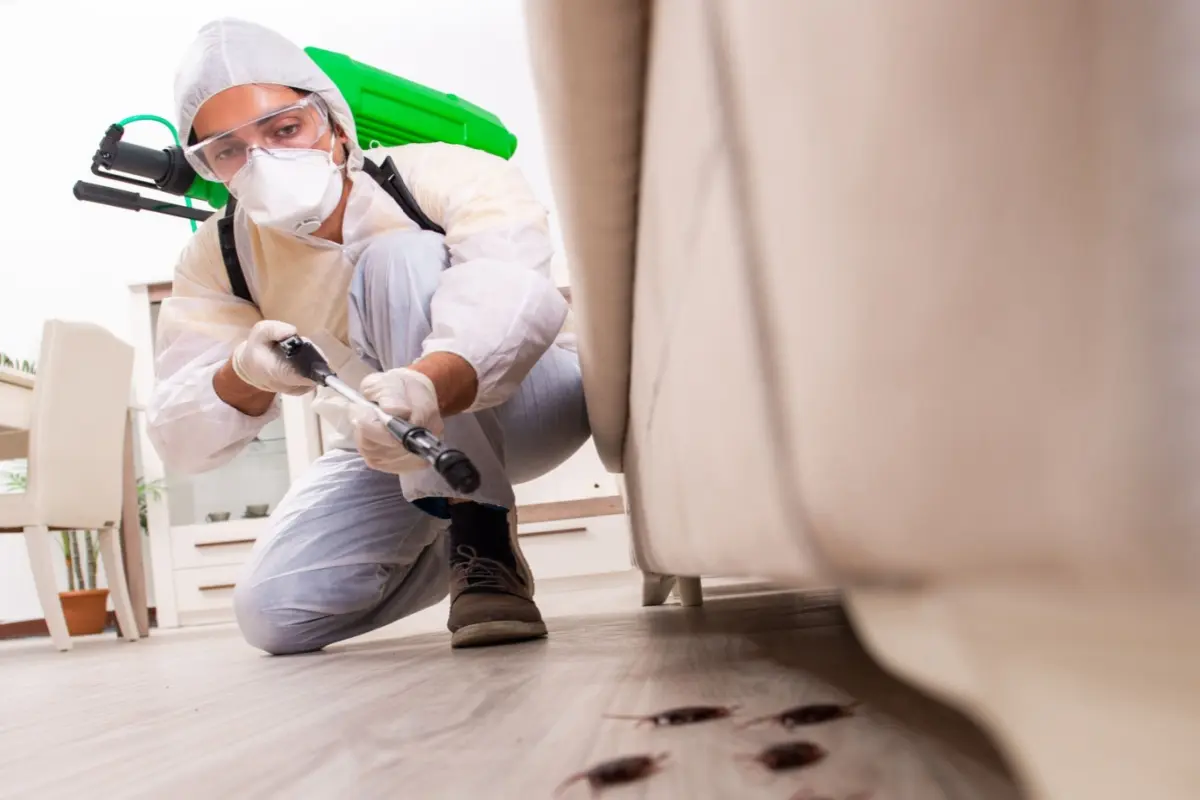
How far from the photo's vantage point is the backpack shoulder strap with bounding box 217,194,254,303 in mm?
1304

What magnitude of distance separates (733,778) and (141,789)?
0.89 feet

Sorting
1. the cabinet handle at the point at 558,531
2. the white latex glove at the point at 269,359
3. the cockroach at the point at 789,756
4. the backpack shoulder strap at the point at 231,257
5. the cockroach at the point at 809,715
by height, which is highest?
the backpack shoulder strap at the point at 231,257

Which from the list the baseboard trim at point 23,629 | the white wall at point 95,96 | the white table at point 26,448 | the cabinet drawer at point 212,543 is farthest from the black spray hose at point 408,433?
the baseboard trim at point 23,629

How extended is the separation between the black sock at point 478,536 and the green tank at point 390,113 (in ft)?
2.34

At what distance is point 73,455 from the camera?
2.62 meters

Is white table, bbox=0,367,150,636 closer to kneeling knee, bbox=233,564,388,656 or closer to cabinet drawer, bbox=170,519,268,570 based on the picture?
cabinet drawer, bbox=170,519,268,570

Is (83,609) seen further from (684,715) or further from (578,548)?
(684,715)

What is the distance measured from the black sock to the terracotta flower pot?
255 cm

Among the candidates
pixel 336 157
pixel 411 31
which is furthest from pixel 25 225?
pixel 336 157

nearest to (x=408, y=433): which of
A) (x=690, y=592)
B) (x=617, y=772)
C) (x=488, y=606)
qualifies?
(x=488, y=606)

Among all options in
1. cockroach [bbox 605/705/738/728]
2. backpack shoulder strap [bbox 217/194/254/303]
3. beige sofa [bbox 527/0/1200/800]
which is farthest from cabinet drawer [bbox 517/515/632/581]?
beige sofa [bbox 527/0/1200/800]

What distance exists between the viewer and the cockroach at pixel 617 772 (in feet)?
1.19

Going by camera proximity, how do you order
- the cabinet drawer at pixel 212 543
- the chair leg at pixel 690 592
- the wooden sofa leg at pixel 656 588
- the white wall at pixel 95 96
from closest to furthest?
the chair leg at pixel 690 592 < the wooden sofa leg at pixel 656 588 < the cabinet drawer at pixel 212 543 < the white wall at pixel 95 96

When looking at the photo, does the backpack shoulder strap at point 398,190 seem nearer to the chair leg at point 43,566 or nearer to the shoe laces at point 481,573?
the shoe laces at point 481,573
